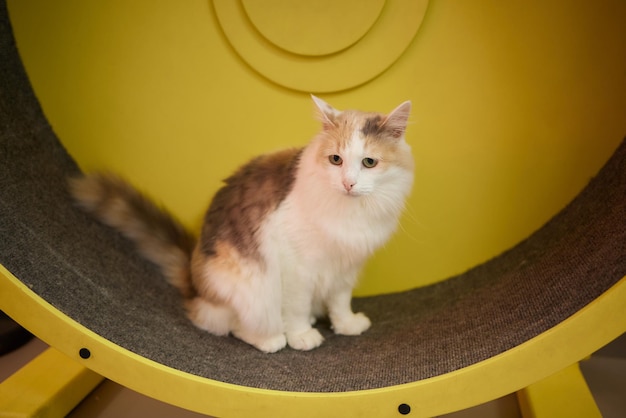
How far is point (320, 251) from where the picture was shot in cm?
115

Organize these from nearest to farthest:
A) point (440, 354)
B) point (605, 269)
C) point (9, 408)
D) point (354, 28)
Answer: point (605, 269) → point (440, 354) → point (9, 408) → point (354, 28)

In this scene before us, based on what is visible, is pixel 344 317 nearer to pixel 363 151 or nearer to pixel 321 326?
pixel 321 326

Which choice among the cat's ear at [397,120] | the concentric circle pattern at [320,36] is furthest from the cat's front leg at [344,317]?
the concentric circle pattern at [320,36]

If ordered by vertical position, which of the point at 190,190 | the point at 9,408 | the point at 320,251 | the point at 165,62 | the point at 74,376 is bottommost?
the point at 9,408

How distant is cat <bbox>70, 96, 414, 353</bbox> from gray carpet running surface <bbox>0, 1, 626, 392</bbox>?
0.06 m

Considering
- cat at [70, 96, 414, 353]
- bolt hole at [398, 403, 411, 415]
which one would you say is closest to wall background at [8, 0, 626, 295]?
cat at [70, 96, 414, 353]

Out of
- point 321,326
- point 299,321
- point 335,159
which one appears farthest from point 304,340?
point 335,159

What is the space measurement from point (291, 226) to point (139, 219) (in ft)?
1.59

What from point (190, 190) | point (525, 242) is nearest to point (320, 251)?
point (190, 190)

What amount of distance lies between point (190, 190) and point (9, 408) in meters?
0.70

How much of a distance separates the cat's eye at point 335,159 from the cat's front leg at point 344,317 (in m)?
0.39

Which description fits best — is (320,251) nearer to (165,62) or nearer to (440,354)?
(440,354)

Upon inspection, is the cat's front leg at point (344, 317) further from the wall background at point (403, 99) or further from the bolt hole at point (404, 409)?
the bolt hole at point (404, 409)

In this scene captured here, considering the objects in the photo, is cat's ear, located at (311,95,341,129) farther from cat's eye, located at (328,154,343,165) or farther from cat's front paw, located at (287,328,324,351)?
cat's front paw, located at (287,328,324,351)
